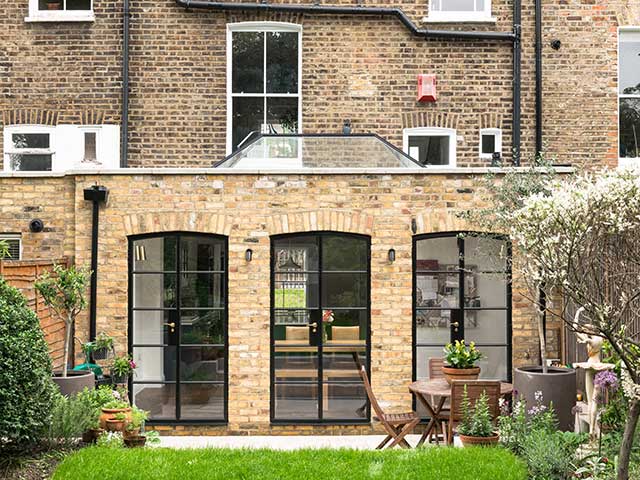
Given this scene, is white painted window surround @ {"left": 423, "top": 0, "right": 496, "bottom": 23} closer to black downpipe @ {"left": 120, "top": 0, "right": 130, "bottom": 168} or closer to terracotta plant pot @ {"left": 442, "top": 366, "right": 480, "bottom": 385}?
black downpipe @ {"left": 120, "top": 0, "right": 130, "bottom": 168}

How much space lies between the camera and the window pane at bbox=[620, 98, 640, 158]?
49.0 feet

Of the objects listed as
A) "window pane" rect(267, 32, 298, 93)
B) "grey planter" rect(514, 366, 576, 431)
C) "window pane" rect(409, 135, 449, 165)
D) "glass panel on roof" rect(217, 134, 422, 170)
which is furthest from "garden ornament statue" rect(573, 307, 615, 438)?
"window pane" rect(267, 32, 298, 93)

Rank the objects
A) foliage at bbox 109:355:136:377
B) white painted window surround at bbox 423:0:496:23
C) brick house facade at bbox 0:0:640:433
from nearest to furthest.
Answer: foliage at bbox 109:355:136:377, brick house facade at bbox 0:0:640:433, white painted window surround at bbox 423:0:496:23

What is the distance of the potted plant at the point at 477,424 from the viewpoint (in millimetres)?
9047

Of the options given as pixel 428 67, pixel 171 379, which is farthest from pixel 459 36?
pixel 171 379

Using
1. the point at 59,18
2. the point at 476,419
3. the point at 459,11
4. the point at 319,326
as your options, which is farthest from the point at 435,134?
the point at 476,419

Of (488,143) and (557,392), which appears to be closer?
(557,392)

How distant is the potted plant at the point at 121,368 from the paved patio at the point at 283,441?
920 millimetres

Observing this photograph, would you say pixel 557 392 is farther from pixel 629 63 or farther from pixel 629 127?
pixel 629 63

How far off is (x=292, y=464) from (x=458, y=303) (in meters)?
3.98

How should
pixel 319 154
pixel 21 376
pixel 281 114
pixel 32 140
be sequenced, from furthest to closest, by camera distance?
pixel 281 114
pixel 32 140
pixel 319 154
pixel 21 376

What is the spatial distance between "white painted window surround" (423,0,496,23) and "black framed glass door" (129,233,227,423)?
5.80 metres

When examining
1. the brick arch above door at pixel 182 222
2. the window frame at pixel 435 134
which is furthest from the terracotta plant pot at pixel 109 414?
the window frame at pixel 435 134

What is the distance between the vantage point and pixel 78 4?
48.6 feet
